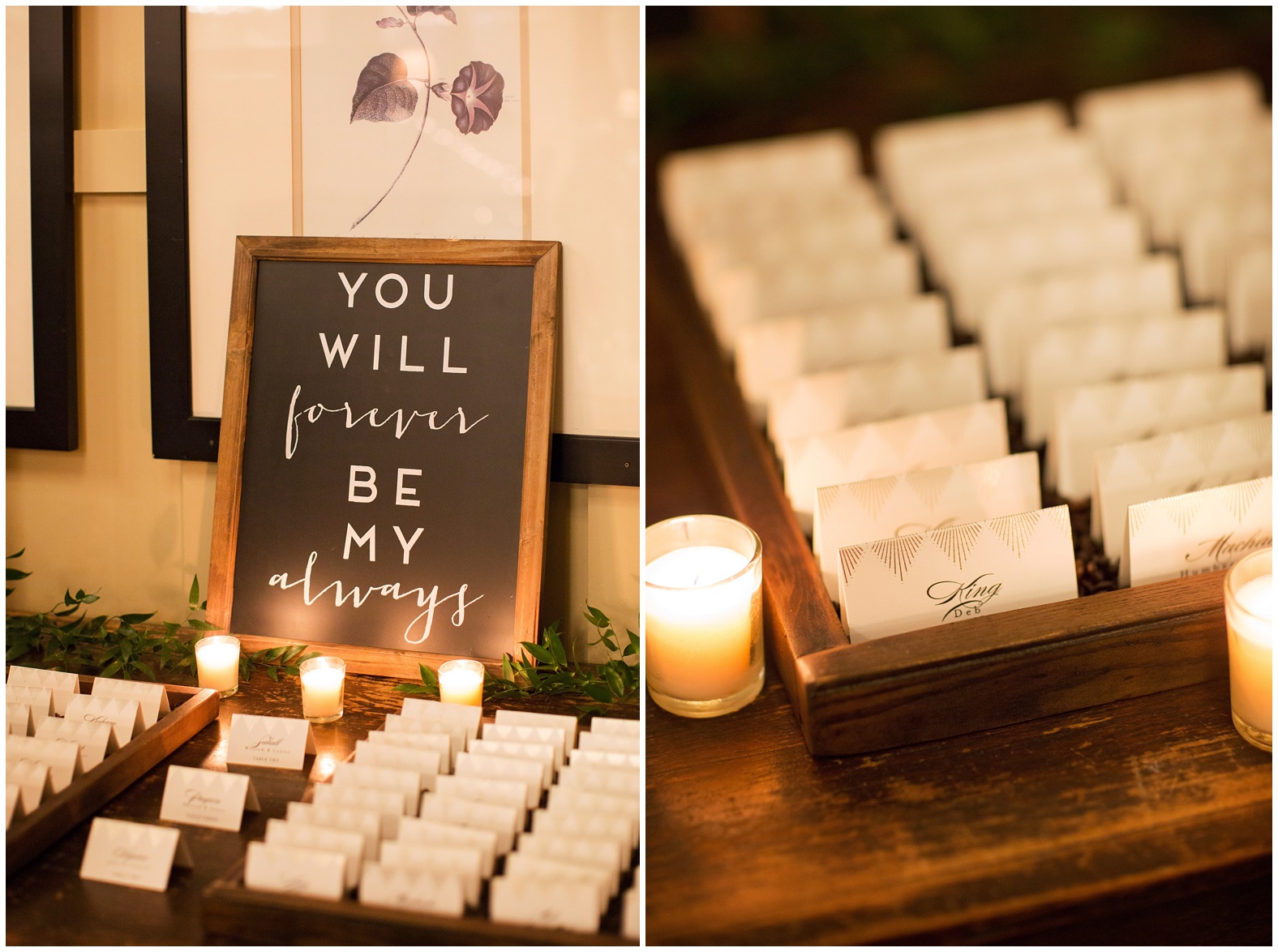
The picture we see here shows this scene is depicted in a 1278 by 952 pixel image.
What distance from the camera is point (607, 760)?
71cm

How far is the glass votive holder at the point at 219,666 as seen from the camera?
96cm

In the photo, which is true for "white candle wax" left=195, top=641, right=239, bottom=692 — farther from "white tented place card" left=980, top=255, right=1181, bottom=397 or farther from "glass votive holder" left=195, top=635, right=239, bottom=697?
"white tented place card" left=980, top=255, right=1181, bottom=397

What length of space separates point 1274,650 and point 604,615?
65 centimetres

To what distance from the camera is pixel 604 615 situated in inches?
40.8

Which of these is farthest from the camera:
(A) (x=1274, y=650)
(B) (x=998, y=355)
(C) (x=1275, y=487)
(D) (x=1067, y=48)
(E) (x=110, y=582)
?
(D) (x=1067, y=48)

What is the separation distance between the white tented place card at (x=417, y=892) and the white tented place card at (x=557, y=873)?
0.04 m

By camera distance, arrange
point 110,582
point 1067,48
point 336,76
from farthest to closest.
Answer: point 1067,48 < point 110,582 < point 336,76

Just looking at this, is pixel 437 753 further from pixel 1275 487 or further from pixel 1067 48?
pixel 1067 48

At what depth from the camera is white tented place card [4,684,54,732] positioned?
0.83 meters

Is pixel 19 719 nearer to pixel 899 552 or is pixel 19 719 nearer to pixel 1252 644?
pixel 899 552

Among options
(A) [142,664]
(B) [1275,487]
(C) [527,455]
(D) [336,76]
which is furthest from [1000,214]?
(A) [142,664]

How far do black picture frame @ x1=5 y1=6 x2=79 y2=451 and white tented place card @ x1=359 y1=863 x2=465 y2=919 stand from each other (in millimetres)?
860

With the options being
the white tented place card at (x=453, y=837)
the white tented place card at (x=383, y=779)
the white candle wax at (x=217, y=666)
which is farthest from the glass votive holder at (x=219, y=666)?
the white tented place card at (x=453, y=837)

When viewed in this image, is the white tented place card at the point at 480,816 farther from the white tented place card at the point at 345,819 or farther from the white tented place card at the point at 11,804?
the white tented place card at the point at 11,804
